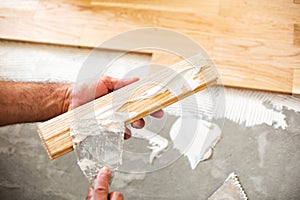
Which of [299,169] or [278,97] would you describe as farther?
[278,97]

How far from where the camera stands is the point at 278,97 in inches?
51.0

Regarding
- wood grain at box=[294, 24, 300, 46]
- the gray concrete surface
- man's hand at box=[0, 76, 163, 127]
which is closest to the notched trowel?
the gray concrete surface

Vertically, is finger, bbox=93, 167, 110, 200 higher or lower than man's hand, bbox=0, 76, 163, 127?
lower

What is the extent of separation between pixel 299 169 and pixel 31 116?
80cm

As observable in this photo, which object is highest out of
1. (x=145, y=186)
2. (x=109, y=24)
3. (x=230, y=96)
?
(x=109, y=24)

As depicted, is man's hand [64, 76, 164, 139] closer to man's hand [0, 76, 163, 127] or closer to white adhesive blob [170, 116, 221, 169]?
man's hand [0, 76, 163, 127]

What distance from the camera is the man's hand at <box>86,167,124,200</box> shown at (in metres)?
0.79

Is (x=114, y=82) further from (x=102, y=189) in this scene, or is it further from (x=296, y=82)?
(x=296, y=82)

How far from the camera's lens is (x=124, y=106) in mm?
883

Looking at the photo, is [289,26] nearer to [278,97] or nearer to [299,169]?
[278,97]

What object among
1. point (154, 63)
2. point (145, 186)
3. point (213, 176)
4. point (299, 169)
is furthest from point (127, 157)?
point (299, 169)

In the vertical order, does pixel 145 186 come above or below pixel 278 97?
below

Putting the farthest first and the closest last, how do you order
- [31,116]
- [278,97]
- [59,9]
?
[59,9] → [278,97] → [31,116]

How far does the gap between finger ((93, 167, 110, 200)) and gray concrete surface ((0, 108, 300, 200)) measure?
0.37 meters
